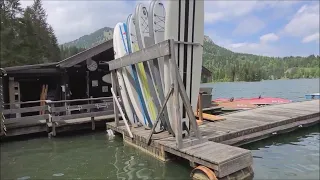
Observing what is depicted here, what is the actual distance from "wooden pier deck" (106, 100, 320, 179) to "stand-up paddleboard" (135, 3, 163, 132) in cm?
82

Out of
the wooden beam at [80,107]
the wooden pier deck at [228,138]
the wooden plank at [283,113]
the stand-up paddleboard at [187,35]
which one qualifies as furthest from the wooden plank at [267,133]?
the wooden beam at [80,107]

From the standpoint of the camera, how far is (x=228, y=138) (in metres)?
8.14

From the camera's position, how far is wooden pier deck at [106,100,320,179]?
5578 millimetres

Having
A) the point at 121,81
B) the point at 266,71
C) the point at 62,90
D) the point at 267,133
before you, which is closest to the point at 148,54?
the point at 121,81

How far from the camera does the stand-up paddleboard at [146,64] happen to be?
764cm

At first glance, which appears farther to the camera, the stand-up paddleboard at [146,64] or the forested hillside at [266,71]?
the forested hillside at [266,71]

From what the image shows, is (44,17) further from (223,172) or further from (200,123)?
(223,172)

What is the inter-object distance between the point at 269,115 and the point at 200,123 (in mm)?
3430

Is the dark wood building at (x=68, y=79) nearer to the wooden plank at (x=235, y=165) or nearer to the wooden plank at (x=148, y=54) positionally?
the wooden plank at (x=148, y=54)

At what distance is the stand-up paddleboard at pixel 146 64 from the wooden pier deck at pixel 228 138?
0.82 metres

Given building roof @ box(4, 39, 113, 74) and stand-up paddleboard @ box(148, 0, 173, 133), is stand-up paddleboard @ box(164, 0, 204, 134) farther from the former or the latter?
building roof @ box(4, 39, 113, 74)

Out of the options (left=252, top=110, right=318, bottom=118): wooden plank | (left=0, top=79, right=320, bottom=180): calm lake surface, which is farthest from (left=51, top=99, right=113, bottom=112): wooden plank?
(left=252, top=110, right=318, bottom=118): wooden plank

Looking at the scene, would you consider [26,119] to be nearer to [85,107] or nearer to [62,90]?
[85,107]

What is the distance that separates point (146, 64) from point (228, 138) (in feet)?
10.1
